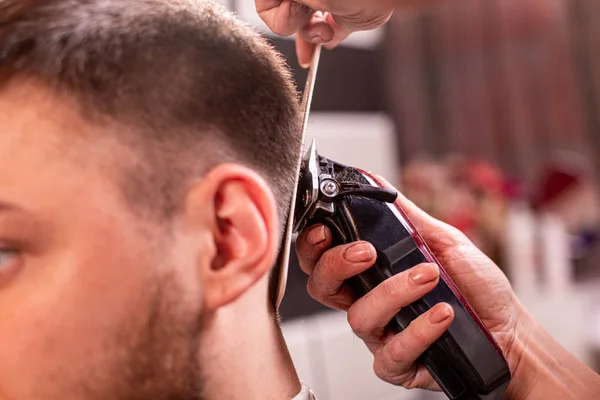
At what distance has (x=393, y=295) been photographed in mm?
837

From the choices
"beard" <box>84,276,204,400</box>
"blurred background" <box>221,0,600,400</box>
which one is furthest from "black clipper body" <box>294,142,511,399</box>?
"blurred background" <box>221,0,600,400</box>

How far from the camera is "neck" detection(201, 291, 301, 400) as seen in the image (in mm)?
705

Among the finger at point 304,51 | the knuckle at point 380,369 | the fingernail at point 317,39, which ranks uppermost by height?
the fingernail at point 317,39

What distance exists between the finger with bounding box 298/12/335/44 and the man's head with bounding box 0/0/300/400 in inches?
7.4

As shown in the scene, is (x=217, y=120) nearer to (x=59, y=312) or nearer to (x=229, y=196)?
(x=229, y=196)

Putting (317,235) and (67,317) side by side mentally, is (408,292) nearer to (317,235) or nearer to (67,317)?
(317,235)

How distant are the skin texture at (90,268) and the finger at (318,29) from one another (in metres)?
0.27

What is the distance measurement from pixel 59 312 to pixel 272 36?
0.56m

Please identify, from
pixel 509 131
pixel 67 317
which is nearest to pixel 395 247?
pixel 67 317

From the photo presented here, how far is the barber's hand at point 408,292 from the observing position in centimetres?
83

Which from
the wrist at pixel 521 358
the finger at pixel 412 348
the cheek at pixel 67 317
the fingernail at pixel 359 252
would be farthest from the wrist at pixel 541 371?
the cheek at pixel 67 317

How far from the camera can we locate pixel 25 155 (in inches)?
24.7

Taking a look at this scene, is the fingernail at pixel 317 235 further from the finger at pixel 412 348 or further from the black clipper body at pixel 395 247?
the finger at pixel 412 348

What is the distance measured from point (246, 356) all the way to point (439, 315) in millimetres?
262
